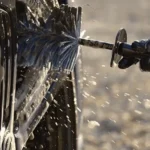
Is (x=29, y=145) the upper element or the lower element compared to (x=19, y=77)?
lower

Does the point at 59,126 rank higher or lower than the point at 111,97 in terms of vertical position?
higher

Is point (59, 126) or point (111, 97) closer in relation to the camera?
point (59, 126)

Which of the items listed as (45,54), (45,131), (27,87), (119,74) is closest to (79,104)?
(45,131)

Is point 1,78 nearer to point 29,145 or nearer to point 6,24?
point 6,24

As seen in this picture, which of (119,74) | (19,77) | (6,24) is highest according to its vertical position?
(6,24)

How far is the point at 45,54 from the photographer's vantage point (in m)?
1.86

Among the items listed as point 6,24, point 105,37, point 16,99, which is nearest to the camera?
point 6,24

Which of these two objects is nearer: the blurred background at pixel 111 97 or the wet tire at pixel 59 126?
the wet tire at pixel 59 126

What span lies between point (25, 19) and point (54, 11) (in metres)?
0.08

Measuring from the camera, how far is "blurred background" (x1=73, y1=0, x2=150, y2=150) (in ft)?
13.3

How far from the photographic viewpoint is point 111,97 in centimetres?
450

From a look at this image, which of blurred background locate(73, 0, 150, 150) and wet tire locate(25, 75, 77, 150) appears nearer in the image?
wet tire locate(25, 75, 77, 150)

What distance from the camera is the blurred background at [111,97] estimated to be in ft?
13.3

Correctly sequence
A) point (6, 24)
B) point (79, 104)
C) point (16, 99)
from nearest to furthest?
point (6, 24)
point (16, 99)
point (79, 104)
